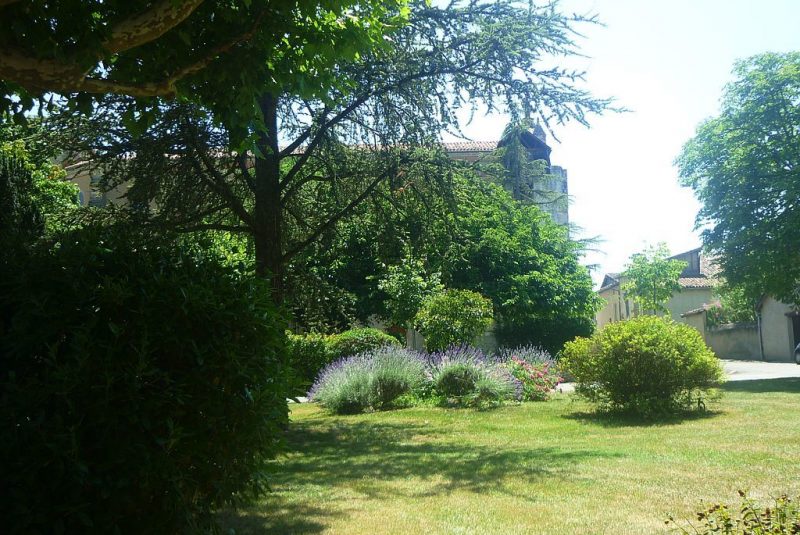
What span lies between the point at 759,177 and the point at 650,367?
13857 millimetres

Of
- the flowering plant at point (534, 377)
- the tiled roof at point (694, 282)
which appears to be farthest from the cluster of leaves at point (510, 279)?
the tiled roof at point (694, 282)

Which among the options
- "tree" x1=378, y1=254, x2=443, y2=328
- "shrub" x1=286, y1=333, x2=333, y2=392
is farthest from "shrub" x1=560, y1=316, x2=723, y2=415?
"tree" x1=378, y1=254, x2=443, y2=328

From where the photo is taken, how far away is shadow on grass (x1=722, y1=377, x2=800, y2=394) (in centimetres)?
1767

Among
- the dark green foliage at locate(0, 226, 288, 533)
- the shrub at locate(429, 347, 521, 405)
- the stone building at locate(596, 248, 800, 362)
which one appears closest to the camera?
the dark green foliage at locate(0, 226, 288, 533)

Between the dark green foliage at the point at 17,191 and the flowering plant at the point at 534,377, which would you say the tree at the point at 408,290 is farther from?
the dark green foliage at the point at 17,191

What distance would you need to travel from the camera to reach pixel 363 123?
11.7 meters

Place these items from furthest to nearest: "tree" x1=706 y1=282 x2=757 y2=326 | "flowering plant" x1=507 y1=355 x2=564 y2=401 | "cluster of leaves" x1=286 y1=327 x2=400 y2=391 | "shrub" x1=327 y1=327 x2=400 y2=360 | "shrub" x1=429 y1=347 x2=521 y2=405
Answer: "tree" x1=706 y1=282 x2=757 y2=326 → "cluster of leaves" x1=286 y1=327 x2=400 y2=391 → "shrub" x1=327 y1=327 x2=400 y2=360 → "flowering plant" x1=507 y1=355 x2=564 y2=401 → "shrub" x1=429 y1=347 x2=521 y2=405

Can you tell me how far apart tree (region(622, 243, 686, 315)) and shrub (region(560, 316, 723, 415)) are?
32203 mm

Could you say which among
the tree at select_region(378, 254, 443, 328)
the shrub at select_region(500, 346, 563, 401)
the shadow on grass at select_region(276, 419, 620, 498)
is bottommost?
the shadow on grass at select_region(276, 419, 620, 498)

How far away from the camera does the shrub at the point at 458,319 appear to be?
1859 cm

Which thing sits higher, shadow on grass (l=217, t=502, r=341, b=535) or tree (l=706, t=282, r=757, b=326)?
tree (l=706, t=282, r=757, b=326)

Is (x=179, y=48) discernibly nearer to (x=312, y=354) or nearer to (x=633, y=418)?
(x=633, y=418)

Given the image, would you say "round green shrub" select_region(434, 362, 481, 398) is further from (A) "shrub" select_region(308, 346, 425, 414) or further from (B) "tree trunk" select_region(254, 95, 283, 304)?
(B) "tree trunk" select_region(254, 95, 283, 304)

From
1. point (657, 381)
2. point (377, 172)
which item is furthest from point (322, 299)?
point (657, 381)
